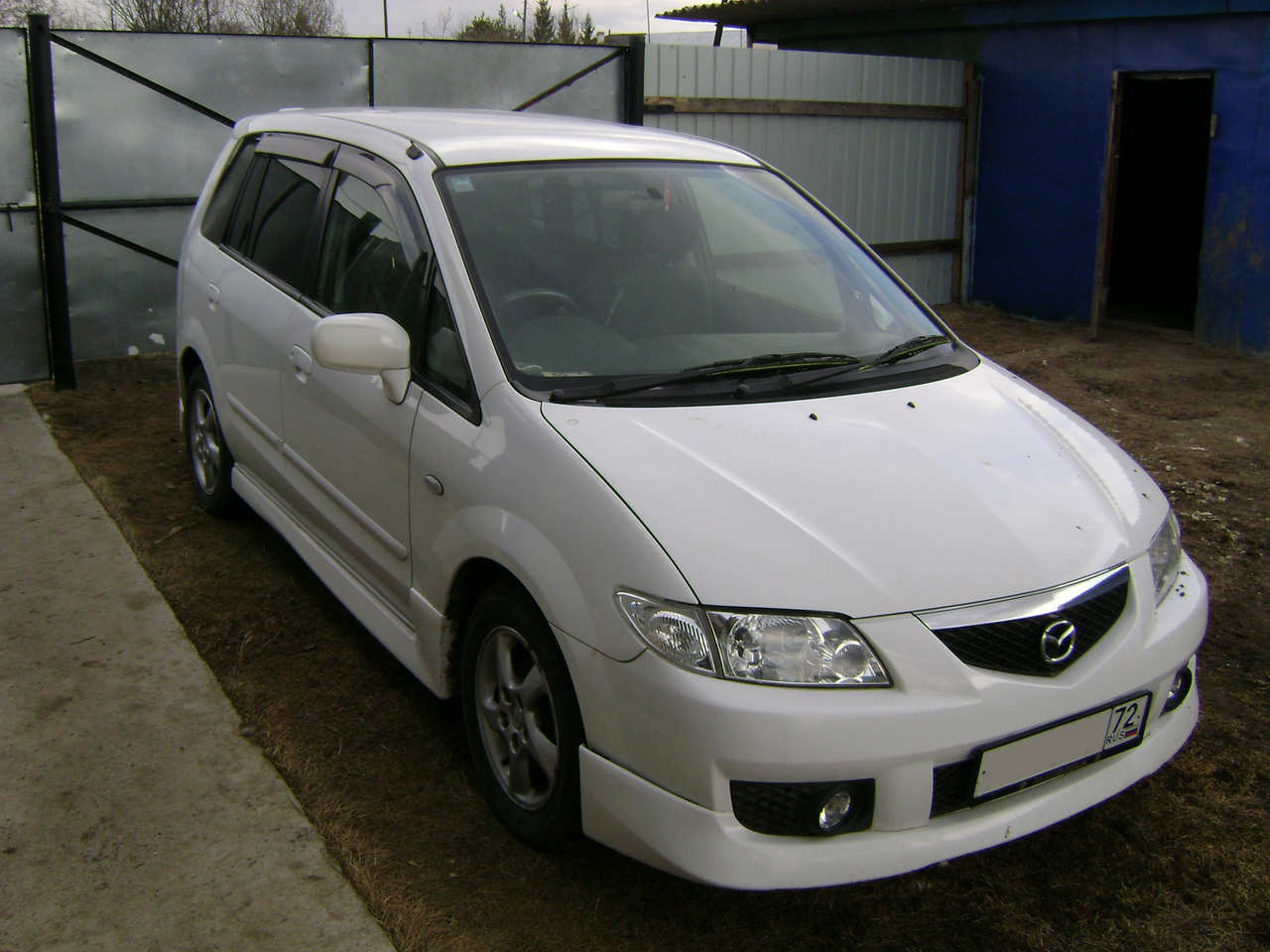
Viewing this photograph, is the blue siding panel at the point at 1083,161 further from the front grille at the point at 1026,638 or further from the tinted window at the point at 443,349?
the tinted window at the point at 443,349

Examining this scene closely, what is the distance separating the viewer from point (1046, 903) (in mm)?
2979

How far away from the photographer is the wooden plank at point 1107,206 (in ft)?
33.8

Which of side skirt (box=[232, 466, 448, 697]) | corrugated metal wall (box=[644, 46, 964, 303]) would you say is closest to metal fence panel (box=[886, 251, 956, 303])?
corrugated metal wall (box=[644, 46, 964, 303])

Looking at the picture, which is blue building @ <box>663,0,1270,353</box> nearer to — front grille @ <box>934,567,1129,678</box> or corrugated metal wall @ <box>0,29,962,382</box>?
corrugated metal wall @ <box>0,29,962,382</box>

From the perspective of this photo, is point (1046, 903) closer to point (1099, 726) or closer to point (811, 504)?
point (1099, 726)

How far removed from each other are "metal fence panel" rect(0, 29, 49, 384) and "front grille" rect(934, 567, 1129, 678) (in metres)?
7.23

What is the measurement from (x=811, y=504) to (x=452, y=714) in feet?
5.18

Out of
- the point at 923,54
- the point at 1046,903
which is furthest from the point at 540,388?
the point at 923,54

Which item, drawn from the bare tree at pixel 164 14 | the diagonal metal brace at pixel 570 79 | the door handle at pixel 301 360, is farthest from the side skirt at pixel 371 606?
the bare tree at pixel 164 14

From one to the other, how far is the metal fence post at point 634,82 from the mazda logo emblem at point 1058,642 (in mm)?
7672

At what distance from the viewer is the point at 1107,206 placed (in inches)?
415

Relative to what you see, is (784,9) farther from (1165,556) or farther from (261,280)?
(1165,556)

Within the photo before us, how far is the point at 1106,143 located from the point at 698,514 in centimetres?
907

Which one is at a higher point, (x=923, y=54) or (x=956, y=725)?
(x=923, y=54)
